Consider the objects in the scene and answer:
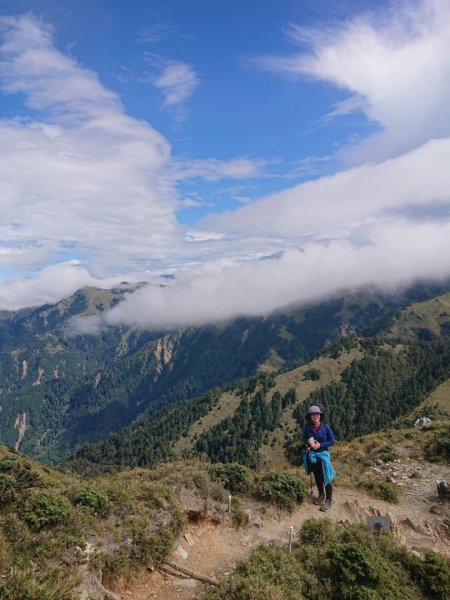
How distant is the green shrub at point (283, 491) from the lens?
18703mm

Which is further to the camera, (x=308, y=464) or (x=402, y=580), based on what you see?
(x=308, y=464)

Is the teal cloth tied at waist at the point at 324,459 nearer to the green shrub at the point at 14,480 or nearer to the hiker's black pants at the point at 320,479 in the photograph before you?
the hiker's black pants at the point at 320,479

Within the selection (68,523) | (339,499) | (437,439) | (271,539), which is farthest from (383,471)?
(68,523)

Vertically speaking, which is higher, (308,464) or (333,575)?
(308,464)

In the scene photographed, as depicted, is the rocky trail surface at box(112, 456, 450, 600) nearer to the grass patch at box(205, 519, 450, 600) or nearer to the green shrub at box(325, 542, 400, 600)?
the grass patch at box(205, 519, 450, 600)

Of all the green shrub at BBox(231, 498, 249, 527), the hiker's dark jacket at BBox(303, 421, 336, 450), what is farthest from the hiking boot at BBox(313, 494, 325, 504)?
the green shrub at BBox(231, 498, 249, 527)

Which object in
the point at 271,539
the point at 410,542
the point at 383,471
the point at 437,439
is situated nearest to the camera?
the point at 271,539

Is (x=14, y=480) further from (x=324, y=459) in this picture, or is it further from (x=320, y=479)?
(x=320, y=479)

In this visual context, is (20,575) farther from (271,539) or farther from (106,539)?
(271,539)

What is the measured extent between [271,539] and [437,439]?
71.8ft

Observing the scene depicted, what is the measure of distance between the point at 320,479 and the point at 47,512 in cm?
1206

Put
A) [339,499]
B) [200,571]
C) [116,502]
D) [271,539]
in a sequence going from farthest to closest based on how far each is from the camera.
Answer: [339,499]
[271,539]
[116,502]
[200,571]

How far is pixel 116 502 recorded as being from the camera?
49.7ft

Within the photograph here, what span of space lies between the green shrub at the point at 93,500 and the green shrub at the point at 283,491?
7915 millimetres
